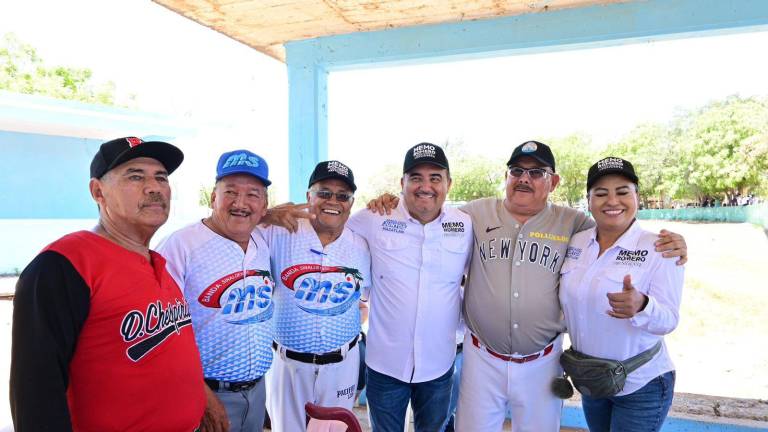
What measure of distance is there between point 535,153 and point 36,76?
2477 centimetres

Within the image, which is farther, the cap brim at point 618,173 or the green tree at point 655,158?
the green tree at point 655,158

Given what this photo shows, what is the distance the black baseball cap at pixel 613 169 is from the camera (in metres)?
2.57

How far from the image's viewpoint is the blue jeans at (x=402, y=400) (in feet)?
9.77

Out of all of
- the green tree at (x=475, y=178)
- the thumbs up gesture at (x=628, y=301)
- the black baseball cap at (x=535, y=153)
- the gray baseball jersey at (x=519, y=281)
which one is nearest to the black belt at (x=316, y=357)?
the gray baseball jersey at (x=519, y=281)

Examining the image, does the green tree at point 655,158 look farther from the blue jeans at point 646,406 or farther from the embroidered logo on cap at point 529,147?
the blue jeans at point 646,406

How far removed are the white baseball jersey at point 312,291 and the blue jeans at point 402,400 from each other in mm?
414

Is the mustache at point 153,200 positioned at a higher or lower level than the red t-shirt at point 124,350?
higher

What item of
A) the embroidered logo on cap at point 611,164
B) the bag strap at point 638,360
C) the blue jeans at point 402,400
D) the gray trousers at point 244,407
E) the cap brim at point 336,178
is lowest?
the blue jeans at point 402,400

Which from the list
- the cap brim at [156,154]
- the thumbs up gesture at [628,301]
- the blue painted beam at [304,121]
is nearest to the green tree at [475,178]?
the blue painted beam at [304,121]

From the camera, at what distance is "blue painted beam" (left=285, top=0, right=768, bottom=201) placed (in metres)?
3.56

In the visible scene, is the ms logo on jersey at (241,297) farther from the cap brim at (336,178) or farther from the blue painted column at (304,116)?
the blue painted column at (304,116)

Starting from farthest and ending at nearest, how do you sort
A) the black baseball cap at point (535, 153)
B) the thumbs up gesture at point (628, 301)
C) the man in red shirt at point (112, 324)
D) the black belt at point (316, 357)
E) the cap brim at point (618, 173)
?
the black baseball cap at point (535, 153)
the black belt at point (316, 357)
the cap brim at point (618, 173)
the thumbs up gesture at point (628, 301)
the man in red shirt at point (112, 324)

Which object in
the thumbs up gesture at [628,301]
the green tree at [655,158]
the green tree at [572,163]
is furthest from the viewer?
the green tree at [655,158]

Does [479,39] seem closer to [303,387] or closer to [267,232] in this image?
[267,232]
